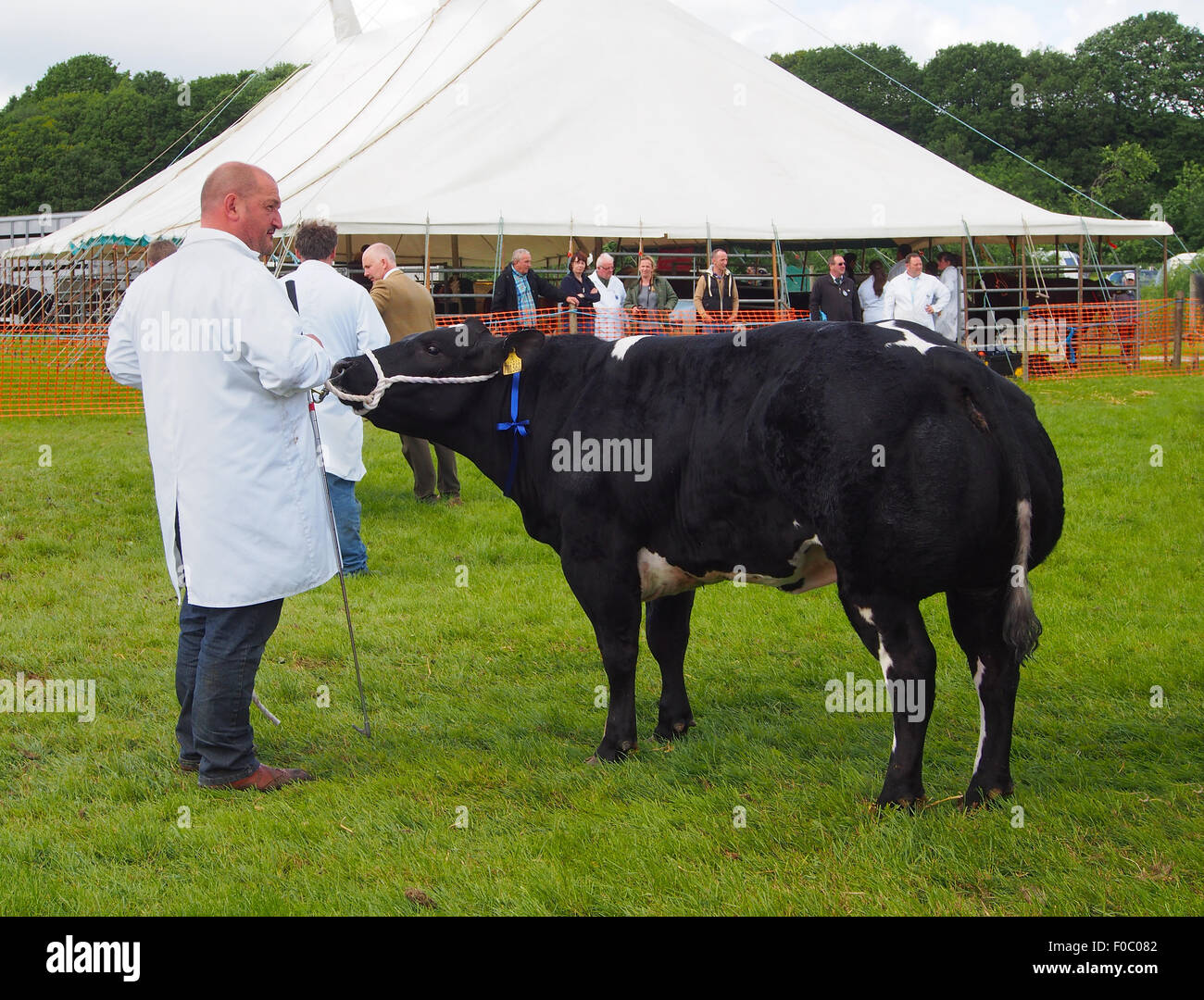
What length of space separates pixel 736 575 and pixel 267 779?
6.41 feet

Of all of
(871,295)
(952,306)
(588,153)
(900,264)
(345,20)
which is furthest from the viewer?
(345,20)

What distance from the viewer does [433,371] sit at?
4941 mm

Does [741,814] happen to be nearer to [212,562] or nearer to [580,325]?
[212,562]

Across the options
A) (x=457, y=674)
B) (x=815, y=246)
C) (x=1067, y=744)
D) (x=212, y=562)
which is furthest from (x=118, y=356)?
(x=815, y=246)

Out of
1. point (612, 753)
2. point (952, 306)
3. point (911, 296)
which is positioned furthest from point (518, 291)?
point (612, 753)

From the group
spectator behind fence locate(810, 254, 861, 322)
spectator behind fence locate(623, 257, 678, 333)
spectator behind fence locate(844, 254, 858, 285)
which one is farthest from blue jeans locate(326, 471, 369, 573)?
spectator behind fence locate(844, 254, 858, 285)

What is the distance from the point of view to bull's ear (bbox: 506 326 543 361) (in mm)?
4818

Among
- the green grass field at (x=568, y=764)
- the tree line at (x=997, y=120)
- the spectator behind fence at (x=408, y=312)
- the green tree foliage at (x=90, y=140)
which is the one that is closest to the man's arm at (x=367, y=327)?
the green grass field at (x=568, y=764)

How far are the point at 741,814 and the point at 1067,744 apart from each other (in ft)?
5.04

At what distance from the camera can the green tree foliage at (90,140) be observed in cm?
6581

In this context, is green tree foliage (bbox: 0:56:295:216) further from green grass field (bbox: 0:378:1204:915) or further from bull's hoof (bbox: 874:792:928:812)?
bull's hoof (bbox: 874:792:928:812)

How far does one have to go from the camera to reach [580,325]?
15172 mm

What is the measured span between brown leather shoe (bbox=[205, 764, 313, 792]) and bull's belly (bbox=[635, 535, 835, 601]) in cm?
154

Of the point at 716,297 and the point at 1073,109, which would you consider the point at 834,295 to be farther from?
the point at 1073,109
